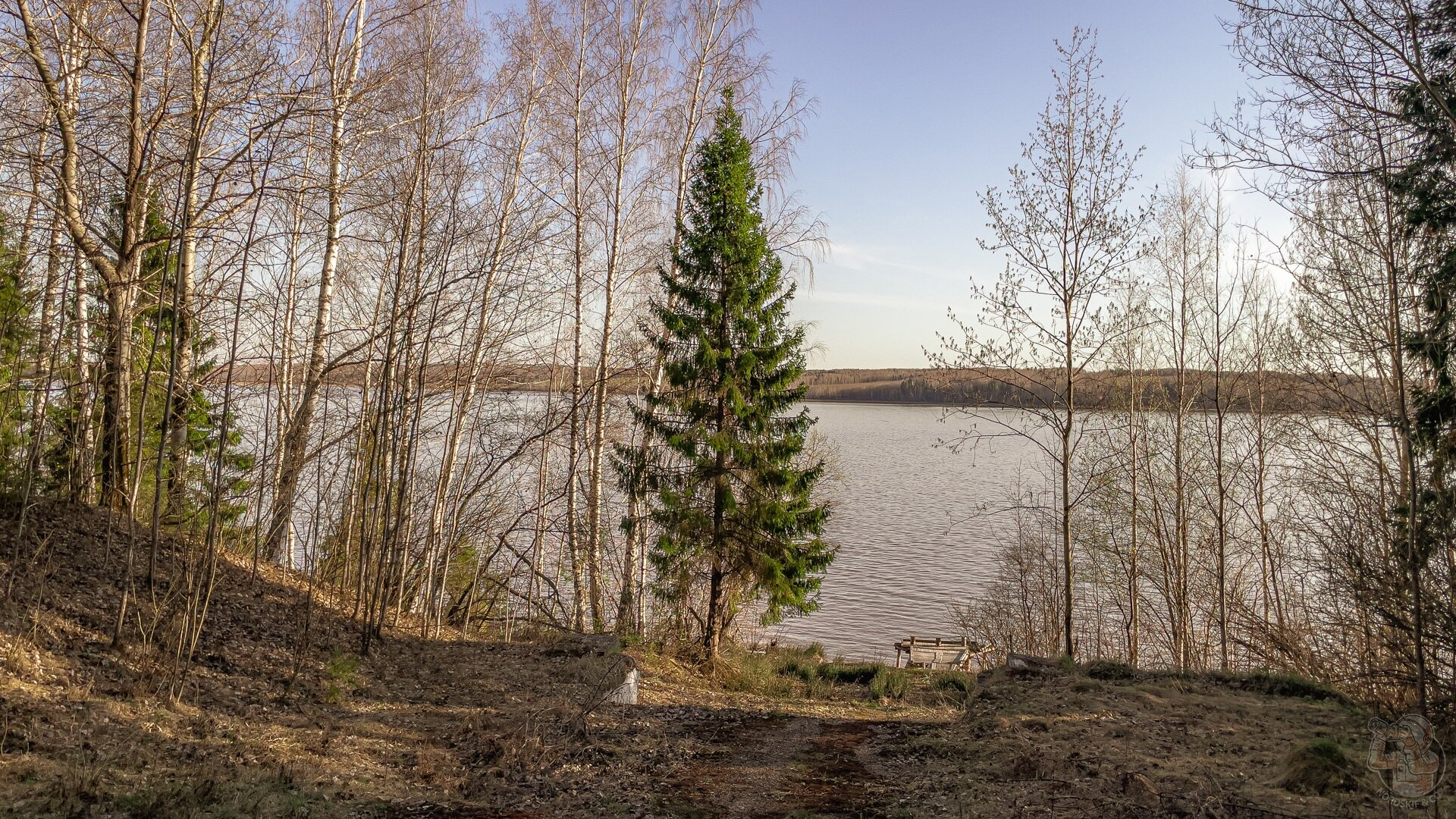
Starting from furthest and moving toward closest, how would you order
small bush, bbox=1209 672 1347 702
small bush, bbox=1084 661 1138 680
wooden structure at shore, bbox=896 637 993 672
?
wooden structure at shore, bbox=896 637 993 672 → small bush, bbox=1084 661 1138 680 → small bush, bbox=1209 672 1347 702

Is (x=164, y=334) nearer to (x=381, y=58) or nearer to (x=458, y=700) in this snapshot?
(x=381, y=58)

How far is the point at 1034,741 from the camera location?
21.5 ft

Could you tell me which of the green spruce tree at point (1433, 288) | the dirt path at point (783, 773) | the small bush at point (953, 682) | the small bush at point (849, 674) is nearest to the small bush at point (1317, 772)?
the green spruce tree at point (1433, 288)

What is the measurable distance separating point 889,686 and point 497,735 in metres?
7.74

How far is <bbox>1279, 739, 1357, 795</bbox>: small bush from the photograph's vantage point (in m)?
4.98

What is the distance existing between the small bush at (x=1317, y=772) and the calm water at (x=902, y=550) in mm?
6923

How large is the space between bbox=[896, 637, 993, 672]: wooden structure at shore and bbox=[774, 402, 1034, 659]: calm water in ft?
2.47

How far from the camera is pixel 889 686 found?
12.4m

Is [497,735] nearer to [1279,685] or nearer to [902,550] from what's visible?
[1279,685]

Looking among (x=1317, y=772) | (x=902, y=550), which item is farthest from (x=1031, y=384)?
(x=902, y=550)

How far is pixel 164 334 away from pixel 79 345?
290 cm

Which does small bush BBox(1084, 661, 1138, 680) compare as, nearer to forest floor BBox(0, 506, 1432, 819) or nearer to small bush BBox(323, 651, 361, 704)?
forest floor BBox(0, 506, 1432, 819)

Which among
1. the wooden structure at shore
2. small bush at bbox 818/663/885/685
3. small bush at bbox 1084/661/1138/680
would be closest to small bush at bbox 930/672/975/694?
small bush at bbox 818/663/885/685

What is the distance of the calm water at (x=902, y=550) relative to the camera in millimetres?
21688
